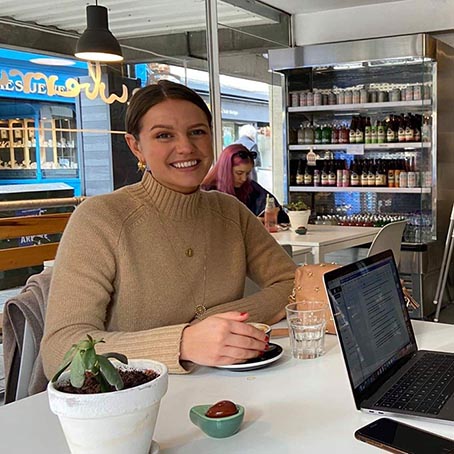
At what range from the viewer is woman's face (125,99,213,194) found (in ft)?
4.92

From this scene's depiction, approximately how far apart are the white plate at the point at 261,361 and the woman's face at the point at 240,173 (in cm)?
284

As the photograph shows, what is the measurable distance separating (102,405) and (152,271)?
27.0 inches

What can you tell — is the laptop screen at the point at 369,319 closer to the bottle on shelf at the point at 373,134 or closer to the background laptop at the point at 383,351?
the background laptop at the point at 383,351

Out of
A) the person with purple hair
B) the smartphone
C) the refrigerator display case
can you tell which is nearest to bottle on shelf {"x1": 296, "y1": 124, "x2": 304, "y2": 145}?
the refrigerator display case

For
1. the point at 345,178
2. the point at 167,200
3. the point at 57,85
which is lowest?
the point at 345,178

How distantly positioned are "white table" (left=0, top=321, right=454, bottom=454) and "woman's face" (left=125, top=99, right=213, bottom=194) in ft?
1.64

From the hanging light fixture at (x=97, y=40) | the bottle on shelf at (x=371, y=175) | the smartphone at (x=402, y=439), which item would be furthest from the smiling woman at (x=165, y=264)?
the bottle on shelf at (x=371, y=175)

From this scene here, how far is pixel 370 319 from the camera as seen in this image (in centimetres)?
118

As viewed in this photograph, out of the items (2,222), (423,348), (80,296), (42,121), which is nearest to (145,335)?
(80,296)

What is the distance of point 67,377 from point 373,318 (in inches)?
24.0

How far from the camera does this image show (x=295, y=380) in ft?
3.87

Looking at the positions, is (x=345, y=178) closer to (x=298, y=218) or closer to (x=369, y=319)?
(x=298, y=218)

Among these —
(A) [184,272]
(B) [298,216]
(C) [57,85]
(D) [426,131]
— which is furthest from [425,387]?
(D) [426,131]

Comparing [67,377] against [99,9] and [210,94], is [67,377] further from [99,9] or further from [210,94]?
[210,94]
